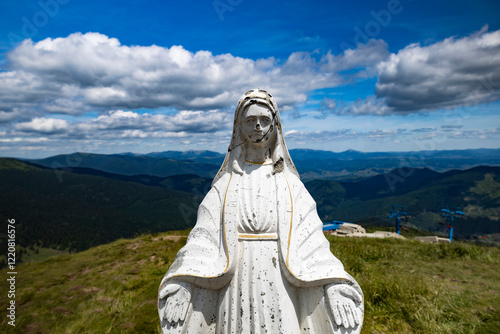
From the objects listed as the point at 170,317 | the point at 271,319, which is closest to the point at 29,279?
the point at 170,317

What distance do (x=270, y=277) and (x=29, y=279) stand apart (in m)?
12.2

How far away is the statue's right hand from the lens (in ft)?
9.58

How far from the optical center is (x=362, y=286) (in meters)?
6.82

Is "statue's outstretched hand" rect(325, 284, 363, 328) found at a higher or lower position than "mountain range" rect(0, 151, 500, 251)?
higher

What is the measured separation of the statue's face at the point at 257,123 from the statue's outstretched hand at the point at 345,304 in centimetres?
200

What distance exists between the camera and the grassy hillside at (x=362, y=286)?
18.6ft

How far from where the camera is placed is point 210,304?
320 centimetres

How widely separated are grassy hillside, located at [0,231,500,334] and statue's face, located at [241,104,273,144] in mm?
4428

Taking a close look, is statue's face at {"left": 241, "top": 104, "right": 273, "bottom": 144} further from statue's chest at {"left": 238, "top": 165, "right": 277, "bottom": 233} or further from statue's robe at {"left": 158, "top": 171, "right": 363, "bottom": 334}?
statue's robe at {"left": 158, "top": 171, "right": 363, "bottom": 334}

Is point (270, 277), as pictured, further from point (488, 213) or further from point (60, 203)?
point (488, 213)

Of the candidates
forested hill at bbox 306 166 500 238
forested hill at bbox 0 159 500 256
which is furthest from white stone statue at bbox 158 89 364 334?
forested hill at bbox 306 166 500 238

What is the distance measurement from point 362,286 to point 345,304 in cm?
458

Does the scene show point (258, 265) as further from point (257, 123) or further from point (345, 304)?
point (257, 123)

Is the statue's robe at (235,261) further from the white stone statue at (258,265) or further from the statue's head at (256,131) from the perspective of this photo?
the statue's head at (256,131)
